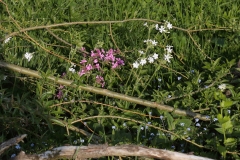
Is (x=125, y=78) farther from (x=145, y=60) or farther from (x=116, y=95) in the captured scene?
(x=116, y=95)

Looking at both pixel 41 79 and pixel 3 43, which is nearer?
pixel 41 79

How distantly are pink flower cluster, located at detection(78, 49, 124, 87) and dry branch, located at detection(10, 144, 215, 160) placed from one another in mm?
775

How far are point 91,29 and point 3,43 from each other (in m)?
0.76

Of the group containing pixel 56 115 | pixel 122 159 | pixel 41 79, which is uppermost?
pixel 41 79

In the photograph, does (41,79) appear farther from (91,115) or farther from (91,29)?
(91,29)

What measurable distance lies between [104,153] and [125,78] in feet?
3.19

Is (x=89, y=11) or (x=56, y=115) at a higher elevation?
(x=89, y=11)

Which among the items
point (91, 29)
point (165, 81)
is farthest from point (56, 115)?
point (91, 29)

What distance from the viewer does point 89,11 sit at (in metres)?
3.56

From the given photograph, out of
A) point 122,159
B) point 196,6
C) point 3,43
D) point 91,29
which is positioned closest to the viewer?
point 122,159

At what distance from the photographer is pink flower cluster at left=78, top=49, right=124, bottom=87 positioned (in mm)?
2803

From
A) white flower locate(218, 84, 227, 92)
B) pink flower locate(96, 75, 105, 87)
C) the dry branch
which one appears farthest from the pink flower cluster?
the dry branch

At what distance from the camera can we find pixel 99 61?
2918 mm

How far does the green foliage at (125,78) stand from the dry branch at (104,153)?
18 cm
